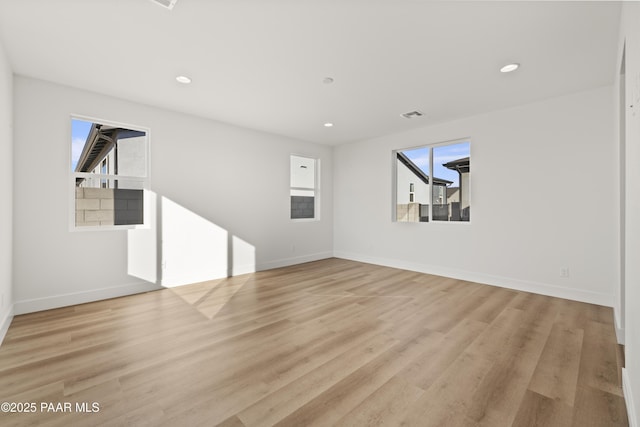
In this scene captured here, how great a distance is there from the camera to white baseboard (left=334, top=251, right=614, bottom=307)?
136 inches

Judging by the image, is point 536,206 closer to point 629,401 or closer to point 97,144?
point 629,401

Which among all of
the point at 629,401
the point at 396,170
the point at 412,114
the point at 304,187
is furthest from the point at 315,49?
the point at 304,187

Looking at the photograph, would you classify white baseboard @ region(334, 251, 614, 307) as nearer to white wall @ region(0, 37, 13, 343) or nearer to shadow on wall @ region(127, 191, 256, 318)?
shadow on wall @ region(127, 191, 256, 318)

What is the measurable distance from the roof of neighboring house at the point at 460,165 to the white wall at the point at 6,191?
18.4 feet

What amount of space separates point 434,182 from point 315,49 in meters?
3.42

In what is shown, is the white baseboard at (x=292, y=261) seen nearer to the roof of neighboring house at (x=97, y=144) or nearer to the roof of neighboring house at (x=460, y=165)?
the roof of neighboring house at (x=97, y=144)

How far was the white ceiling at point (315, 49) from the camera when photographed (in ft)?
6.92

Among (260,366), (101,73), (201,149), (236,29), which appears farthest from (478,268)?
(101,73)

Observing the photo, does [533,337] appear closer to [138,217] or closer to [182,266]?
[182,266]

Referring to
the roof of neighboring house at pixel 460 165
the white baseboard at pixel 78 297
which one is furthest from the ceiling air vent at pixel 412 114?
the white baseboard at pixel 78 297

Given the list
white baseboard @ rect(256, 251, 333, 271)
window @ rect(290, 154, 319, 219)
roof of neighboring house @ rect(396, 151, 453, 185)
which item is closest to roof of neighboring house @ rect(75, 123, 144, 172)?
white baseboard @ rect(256, 251, 333, 271)

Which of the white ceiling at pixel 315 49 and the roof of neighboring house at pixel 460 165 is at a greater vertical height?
the white ceiling at pixel 315 49

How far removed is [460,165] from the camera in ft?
15.5

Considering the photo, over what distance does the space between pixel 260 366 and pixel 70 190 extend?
324 centimetres
